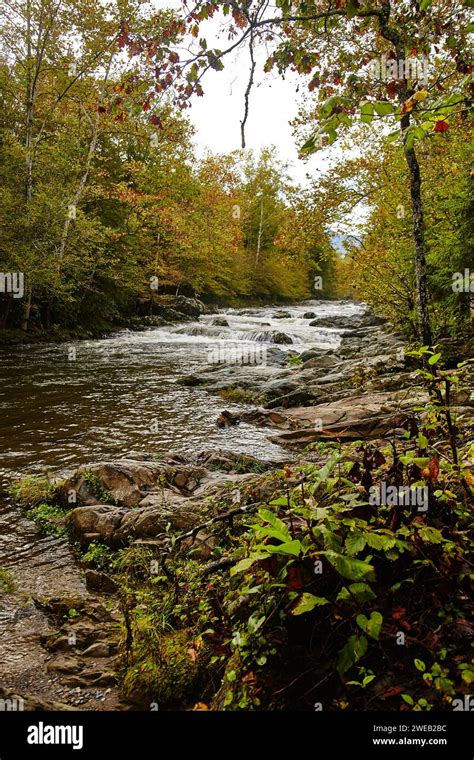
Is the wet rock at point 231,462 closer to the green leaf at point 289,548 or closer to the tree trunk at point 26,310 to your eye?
the green leaf at point 289,548

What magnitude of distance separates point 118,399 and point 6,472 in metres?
5.35

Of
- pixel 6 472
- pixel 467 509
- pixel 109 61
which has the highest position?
pixel 109 61

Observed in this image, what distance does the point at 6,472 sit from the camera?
7418 mm

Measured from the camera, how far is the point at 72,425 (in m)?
10.1

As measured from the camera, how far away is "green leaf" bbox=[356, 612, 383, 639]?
2178 millimetres

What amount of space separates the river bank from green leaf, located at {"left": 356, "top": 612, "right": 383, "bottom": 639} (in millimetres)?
96

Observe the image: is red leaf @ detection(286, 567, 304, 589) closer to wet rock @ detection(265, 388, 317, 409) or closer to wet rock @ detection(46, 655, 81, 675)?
wet rock @ detection(46, 655, 81, 675)

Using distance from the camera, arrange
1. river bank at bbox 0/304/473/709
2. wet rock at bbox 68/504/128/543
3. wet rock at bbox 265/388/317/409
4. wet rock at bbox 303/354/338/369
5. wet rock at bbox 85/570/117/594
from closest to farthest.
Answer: river bank at bbox 0/304/473/709
wet rock at bbox 85/570/117/594
wet rock at bbox 68/504/128/543
wet rock at bbox 265/388/317/409
wet rock at bbox 303/354/338/369

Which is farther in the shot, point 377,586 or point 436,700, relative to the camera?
point 377,586

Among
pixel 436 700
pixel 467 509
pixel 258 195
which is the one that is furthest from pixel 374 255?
pixel 258 195

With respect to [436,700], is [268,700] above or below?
below

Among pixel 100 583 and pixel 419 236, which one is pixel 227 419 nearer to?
pixel 419 236

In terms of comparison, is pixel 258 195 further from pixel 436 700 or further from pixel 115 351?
pixel 436 700

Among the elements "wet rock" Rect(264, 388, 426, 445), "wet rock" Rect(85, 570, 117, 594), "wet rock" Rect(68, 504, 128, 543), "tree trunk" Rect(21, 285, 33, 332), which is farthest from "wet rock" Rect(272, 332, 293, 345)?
"wet rock" Rect(85, 570, 117, 594)
